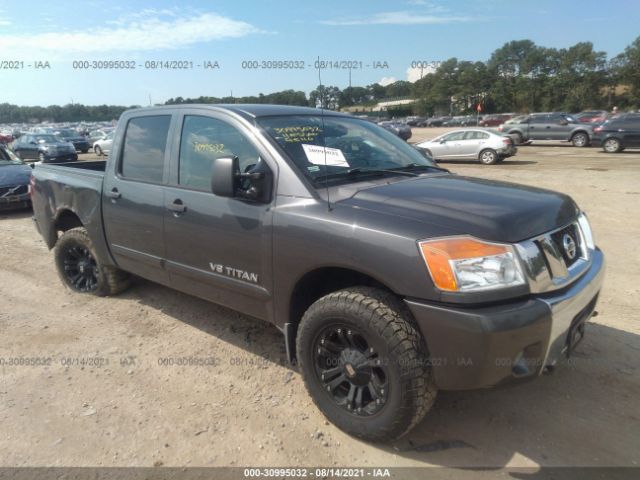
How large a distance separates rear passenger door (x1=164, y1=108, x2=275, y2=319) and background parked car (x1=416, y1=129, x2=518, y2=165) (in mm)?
15104

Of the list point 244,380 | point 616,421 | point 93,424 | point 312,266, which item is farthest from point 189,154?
point 616,421

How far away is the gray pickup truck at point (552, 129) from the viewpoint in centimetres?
2362

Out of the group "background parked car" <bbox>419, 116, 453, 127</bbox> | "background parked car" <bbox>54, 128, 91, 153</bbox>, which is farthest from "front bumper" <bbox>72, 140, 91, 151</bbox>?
"background parked car" <bbox>419, 116, 453, 127</bbox>

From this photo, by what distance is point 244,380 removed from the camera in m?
3.32

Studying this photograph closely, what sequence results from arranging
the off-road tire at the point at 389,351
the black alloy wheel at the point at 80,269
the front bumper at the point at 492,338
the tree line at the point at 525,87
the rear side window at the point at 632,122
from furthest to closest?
the tree line at the point at 525,87 < the rear side window at the point at 632,122 < the black alloy wheel at the point at 80,269 < the off-road tire at the point at 389,351 < the front bumper at the point at 492,338

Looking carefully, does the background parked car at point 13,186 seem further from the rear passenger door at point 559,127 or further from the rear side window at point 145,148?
the rear passenger door at point 559,127

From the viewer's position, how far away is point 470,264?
2246 millimetres

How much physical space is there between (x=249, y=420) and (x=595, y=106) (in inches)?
3203

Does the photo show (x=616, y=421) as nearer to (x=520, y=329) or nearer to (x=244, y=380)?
(x=520, y=329)

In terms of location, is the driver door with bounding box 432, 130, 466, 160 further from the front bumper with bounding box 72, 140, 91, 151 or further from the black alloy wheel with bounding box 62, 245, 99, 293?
the front bumper with bounding box 72, 140, 91, 151

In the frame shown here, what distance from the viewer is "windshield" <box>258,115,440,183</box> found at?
120 inches

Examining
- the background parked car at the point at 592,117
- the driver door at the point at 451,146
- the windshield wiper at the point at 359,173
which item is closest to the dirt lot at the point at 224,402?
the windshield wiper at the point at 359,173

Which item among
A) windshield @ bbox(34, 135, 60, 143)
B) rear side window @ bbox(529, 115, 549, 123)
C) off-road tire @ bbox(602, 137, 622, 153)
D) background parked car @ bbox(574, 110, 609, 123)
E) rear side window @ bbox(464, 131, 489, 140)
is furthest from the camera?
background parked car @ bbox(574, 110, 609, 123)

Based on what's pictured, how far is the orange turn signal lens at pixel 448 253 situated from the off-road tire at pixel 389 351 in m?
0.30
